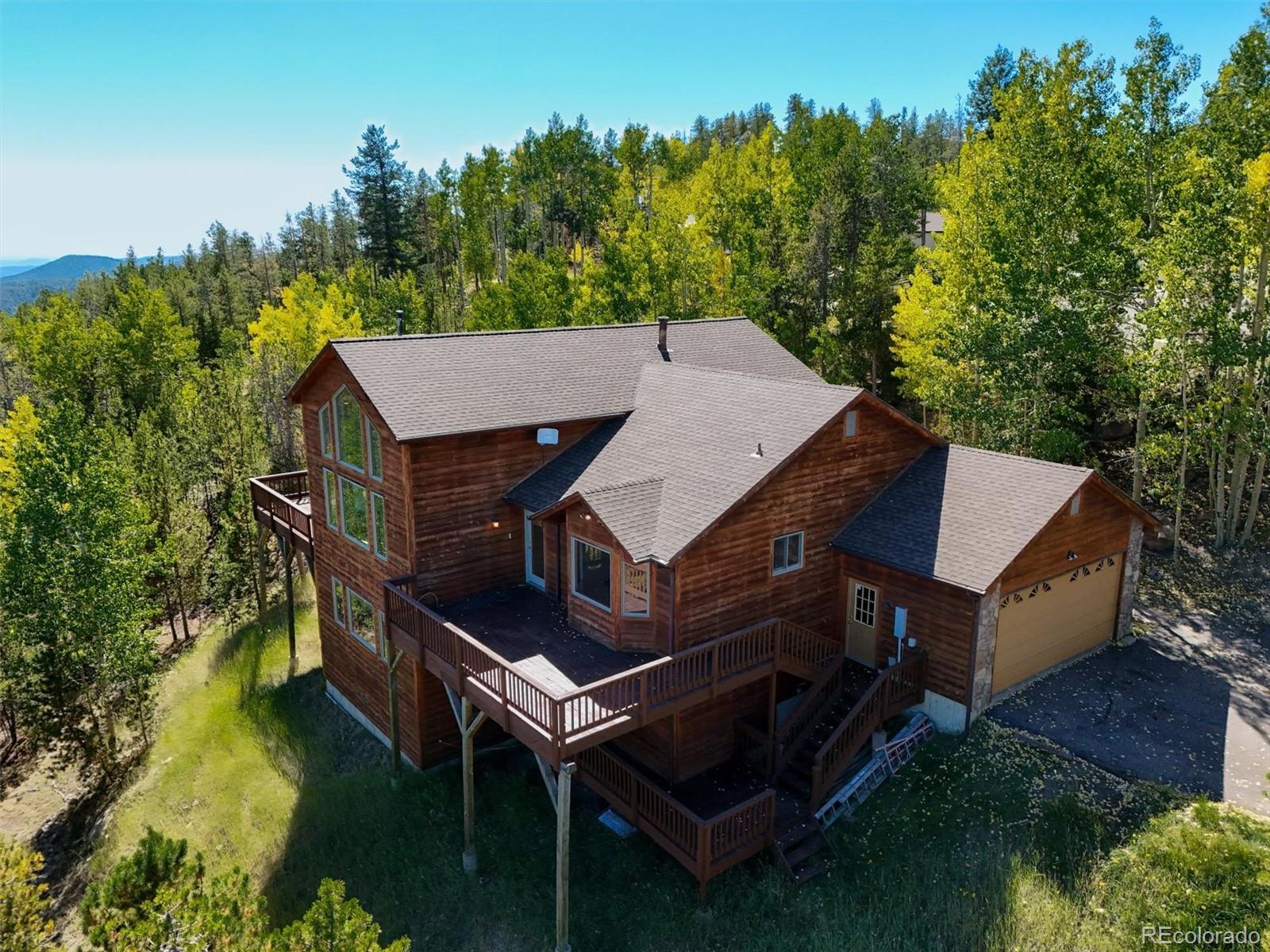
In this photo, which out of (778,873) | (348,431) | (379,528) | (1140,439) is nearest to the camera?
(778,873)

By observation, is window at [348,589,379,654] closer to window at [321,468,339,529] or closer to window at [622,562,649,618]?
window at [321,468,339,529]

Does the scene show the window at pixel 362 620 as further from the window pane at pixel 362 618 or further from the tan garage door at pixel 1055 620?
the tan garage door at pixel 1055 620

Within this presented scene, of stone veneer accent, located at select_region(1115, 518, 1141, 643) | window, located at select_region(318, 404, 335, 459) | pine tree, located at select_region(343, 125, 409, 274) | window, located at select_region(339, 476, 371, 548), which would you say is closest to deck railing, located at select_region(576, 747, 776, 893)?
window, located at select_region(339, 476, 371, 548)

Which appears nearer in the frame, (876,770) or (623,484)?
(876,770)

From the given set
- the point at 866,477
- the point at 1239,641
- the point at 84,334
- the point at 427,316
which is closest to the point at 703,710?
the point at 866,477

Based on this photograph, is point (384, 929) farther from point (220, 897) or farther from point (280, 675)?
point (280, 675)

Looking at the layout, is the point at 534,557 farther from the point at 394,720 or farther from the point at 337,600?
the point at 337,600

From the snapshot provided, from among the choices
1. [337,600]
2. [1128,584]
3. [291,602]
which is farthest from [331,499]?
[1128,584]
